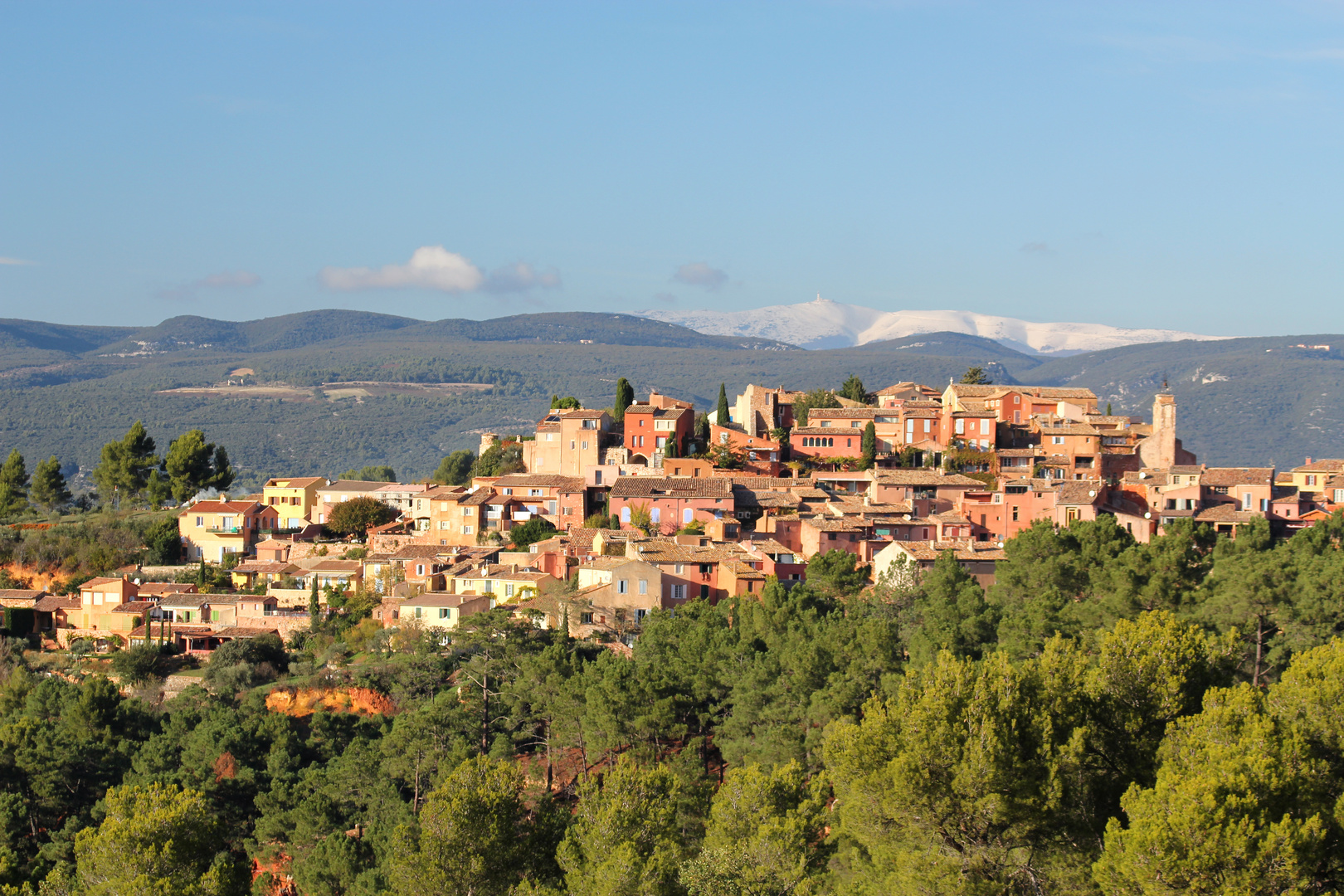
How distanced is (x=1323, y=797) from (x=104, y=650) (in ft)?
137

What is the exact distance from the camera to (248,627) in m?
48.5

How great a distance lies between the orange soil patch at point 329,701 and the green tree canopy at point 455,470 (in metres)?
29.8

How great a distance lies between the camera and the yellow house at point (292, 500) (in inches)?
2418

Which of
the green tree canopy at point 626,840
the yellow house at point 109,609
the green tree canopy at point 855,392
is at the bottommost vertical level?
the yellow house at point 109,609

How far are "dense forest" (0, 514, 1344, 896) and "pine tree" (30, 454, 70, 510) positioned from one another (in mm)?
24236

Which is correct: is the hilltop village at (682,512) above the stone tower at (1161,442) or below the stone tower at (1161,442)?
below

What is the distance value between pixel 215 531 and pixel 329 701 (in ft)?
61.3

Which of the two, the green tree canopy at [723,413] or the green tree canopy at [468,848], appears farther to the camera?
the green tree canopy at [723,413]

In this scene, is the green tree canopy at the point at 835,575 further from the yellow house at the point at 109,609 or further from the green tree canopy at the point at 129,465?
the green tree canopy at the point at 129,465

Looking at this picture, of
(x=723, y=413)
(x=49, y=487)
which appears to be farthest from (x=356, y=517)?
(x=49, y=487)

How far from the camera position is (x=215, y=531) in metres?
57.6

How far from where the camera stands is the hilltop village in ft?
149

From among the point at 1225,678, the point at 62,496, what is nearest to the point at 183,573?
the point at 62,496

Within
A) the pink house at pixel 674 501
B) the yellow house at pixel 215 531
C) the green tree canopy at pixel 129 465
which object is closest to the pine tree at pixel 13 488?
the green tree canopy at pixel 129 465
